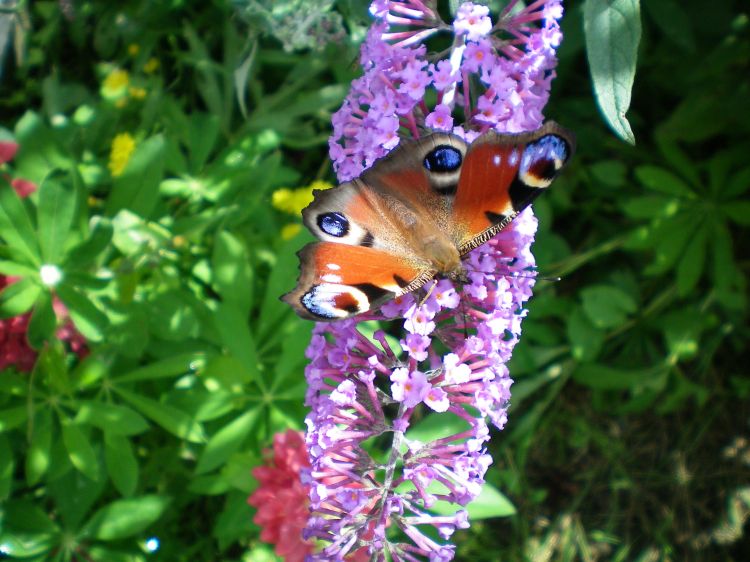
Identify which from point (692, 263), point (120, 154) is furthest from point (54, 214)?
point (692, 263)

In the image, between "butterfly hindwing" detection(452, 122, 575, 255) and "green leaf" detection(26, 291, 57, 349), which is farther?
"green leaf" detection(26, 291, 57, 349)

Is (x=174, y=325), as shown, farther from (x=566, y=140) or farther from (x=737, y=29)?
(x=737, y=29)

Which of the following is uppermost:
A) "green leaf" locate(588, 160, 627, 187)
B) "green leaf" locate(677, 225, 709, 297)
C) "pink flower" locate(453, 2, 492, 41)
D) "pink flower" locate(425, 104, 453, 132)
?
"pink flower" locate(453, 2, 492, 41)

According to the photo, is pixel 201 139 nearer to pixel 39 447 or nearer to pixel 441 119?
pixel 39 447

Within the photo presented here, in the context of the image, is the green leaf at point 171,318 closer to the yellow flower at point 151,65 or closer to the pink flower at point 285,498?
the pink flower at point 285,498

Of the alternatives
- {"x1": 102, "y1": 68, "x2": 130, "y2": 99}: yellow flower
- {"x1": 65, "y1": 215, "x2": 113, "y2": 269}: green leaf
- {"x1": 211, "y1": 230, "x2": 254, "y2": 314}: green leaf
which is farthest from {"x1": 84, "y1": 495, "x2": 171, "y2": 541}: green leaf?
{"x1": 102, "y1": 68, "x2": 130, "y2": 99}: yellow flower

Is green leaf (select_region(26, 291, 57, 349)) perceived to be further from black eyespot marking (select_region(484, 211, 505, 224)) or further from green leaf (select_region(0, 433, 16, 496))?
black eyespot marking (select_region(484, 211, 505, 224))
